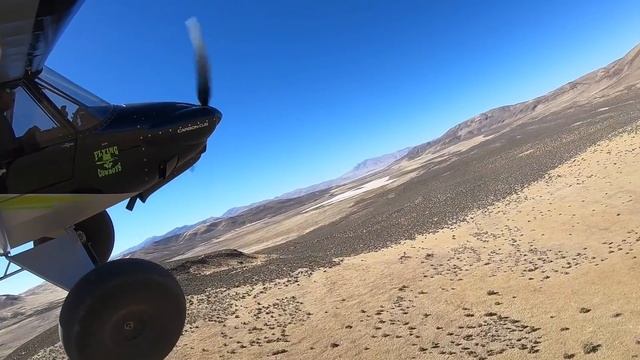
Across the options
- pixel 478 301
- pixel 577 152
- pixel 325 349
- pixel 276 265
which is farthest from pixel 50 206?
pixel 577 152

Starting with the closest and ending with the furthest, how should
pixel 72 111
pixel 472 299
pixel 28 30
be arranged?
1. pixel 28 30
2. pixel 72 111
3. pixel 472 299

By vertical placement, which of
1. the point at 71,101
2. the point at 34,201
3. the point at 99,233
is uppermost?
the point at 71,101

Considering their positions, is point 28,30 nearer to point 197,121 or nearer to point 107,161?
point 107,161

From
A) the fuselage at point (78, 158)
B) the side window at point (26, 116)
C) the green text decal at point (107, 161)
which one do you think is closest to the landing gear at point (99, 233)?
the fuselage at point (78, 158)

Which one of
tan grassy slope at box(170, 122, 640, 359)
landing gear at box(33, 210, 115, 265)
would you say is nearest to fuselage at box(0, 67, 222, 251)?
landing gear at box(33, 210, 115, 265)

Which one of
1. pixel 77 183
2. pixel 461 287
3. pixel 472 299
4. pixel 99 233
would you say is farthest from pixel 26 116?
pixel 461 287

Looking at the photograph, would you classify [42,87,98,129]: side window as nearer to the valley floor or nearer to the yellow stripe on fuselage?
the yellow stripe on fuselage

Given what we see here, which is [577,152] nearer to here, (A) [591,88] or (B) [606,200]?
(B) [606,200]

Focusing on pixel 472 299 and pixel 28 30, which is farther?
pixel 472 299

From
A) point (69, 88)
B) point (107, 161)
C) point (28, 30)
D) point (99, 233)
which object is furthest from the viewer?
point (99, 233)
